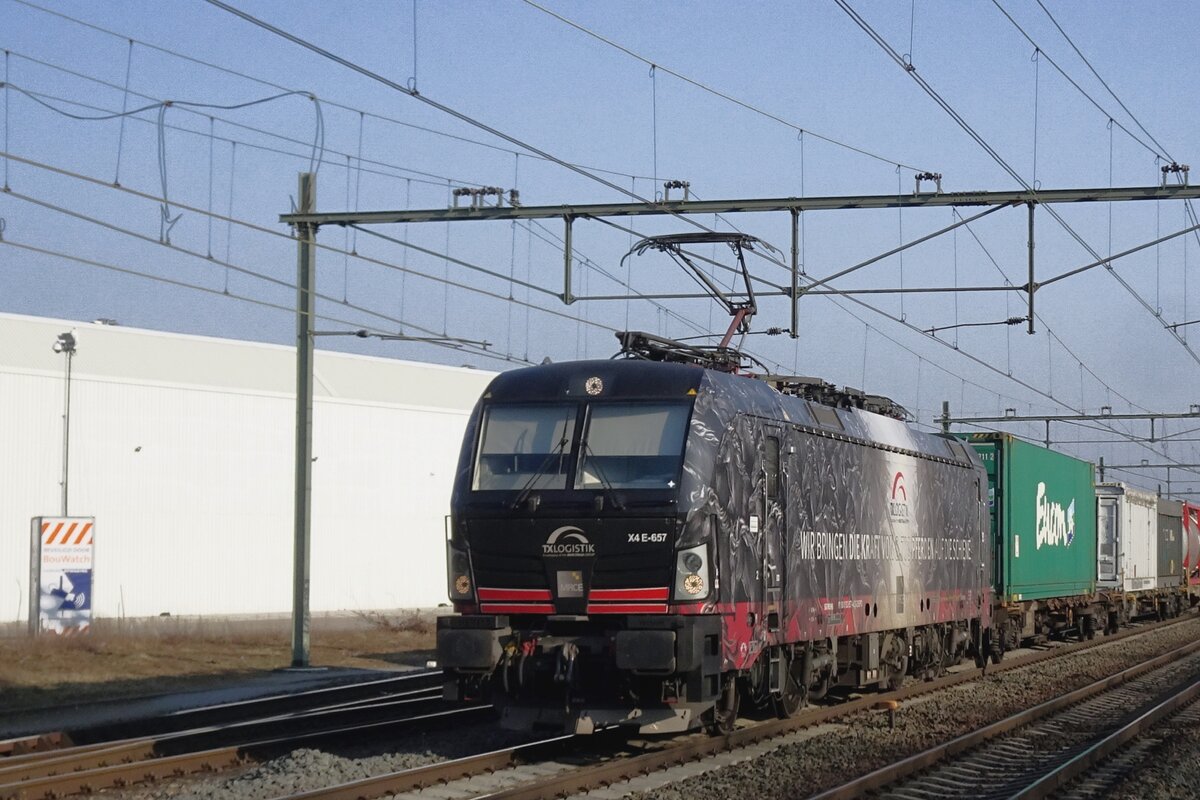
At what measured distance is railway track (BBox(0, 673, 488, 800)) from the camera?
12188 millimetres

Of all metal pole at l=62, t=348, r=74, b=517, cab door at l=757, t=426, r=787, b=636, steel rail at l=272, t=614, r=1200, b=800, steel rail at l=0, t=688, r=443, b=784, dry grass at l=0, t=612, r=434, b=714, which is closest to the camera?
steel rail at l=272, t=614, r=1200, b=800

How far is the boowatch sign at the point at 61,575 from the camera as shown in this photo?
28.3 metres

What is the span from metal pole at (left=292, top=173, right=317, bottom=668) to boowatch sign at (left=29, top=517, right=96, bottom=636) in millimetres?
7004

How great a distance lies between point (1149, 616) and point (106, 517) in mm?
35086

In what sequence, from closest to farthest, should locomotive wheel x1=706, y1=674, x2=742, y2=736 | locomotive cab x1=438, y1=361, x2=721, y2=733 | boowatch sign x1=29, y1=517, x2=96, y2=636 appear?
1. locomotive cab x1=438, y1=361, x2=721, y2=733
2. locomotive wheel x1=706, y1=674, x2=742, y2=736
3. boowatch sign x1=29, y1=517, x2=96, y2=636

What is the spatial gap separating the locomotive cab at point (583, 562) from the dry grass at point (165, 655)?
8.23 meters

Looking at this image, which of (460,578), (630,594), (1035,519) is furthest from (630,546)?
(1035,519)

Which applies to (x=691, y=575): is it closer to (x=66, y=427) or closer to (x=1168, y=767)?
(x=1168, y=767)

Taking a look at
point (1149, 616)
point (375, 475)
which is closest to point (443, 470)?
point (375, 475)

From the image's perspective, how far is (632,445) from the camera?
42.9 ft

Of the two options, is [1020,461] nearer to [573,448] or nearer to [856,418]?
[856,418]

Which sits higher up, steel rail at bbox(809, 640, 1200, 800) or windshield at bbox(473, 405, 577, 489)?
windshield at bbox(473, 405, 577, 489)

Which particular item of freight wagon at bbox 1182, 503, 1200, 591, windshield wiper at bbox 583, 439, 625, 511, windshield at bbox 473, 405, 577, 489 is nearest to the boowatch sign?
windshield at bbox 473, 405, 577, 489

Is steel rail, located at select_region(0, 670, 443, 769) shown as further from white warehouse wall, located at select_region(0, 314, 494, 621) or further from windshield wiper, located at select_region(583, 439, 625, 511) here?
white warehouse wall, located at select_region(0, 314, 494, 621)
